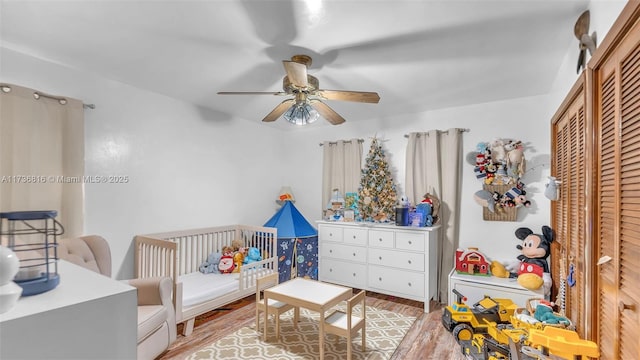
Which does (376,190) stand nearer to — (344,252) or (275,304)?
→ (344,252)

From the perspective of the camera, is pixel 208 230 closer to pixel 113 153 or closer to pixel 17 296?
pixel 113 153

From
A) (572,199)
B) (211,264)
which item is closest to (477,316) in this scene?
(572,199)

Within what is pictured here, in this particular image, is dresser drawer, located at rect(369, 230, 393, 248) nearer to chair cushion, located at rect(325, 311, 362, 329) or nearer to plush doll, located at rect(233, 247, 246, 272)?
chair cushion, located at rect(325, 311, 362, 329)

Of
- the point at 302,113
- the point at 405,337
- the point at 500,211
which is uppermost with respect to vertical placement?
the point at 302,113

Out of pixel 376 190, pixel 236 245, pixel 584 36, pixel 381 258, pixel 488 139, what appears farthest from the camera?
pixel 376 190

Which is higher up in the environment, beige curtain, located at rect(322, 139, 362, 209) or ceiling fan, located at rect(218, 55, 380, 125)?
ceiling fan, located at rect(218, 55, 380, 125)

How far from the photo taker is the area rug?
2430 mm

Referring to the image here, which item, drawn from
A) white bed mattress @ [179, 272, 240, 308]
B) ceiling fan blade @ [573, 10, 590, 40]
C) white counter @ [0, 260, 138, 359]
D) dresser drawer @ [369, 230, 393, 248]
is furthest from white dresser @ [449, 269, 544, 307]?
white counter @ [0, 260, 138, 359]

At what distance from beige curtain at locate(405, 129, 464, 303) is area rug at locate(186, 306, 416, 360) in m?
0.95

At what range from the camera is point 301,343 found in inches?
103

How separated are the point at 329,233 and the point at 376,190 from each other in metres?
0.87

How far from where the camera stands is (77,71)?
105 inches

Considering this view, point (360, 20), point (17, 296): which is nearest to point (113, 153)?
point (360, 20)

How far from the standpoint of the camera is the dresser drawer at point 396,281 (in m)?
3.40
